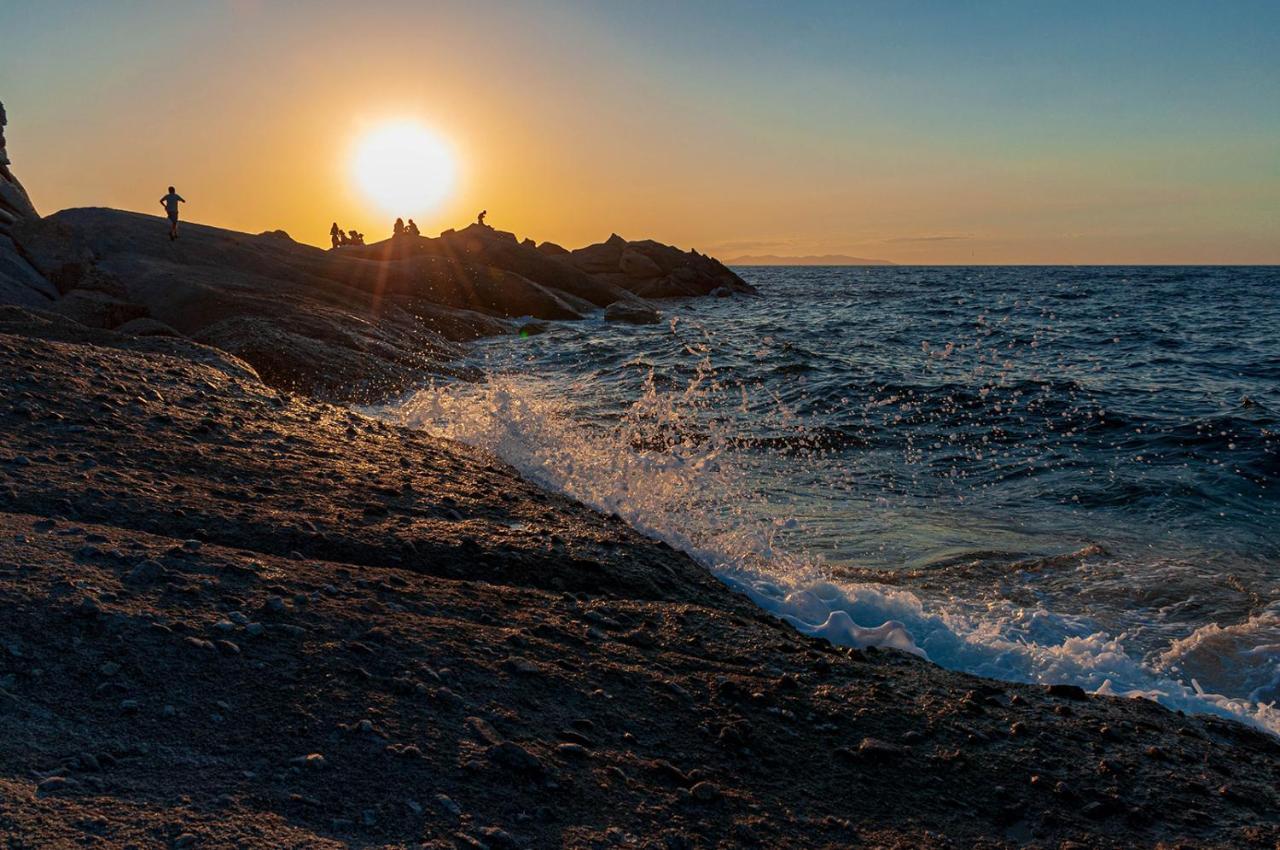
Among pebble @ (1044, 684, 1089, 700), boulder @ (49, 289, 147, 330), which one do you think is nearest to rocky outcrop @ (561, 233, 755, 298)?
boulder @ (49, 289, 147, 330)

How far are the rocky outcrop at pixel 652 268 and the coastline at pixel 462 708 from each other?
181ft

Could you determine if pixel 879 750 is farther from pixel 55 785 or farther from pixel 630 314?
pixel 630 314

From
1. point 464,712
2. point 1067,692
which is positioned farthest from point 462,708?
point 1067,692

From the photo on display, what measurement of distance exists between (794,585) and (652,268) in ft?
190

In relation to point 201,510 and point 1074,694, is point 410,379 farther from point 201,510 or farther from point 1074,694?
point 1074,694

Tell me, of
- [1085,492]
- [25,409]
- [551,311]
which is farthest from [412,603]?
[551,311]

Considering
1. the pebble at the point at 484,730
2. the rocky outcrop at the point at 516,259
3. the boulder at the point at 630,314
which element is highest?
the rocky outcrop at the point at 516,259

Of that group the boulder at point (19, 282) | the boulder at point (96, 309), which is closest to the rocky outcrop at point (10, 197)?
the boulder at point (19, 282)

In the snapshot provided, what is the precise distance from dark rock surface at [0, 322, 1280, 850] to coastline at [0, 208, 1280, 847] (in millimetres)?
17

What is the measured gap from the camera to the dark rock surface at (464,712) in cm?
372

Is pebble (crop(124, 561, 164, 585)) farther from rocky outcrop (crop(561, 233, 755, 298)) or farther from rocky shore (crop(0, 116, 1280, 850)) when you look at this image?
rocky outcrop (crop(561, 233, 755, 298))

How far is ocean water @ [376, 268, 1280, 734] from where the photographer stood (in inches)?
303

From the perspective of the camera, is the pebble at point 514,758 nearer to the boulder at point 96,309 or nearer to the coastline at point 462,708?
the coastline at point 462,708

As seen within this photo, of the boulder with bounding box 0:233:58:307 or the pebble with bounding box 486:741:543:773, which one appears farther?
the boulder with bounding box 0:233:58:307
